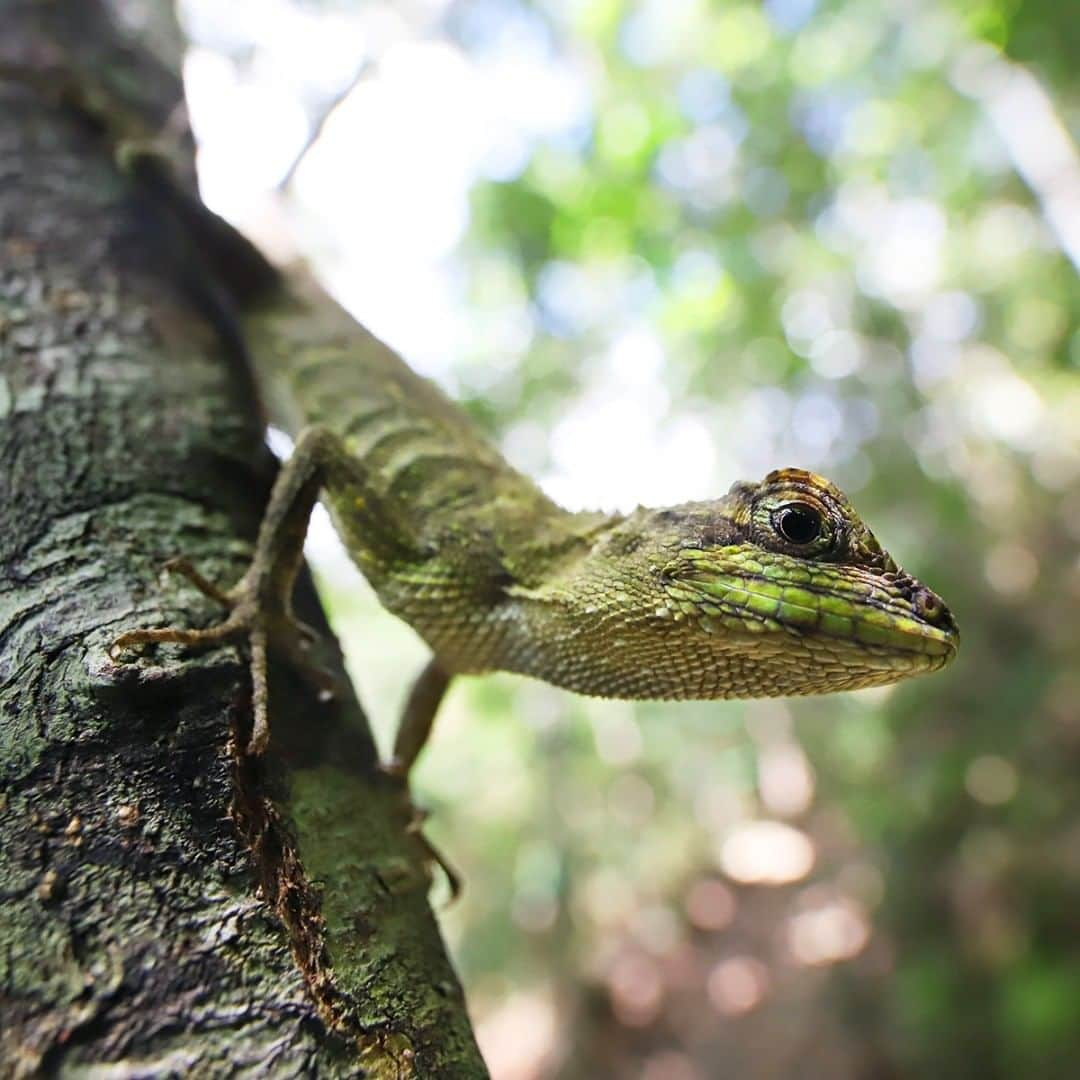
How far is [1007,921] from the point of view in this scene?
931 cm

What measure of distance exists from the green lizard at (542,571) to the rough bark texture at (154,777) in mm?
135

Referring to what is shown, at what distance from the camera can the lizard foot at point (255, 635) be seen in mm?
1921

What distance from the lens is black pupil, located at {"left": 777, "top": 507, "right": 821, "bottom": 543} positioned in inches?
96.6

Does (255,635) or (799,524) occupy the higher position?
(799,524)

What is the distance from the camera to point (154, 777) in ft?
5.56

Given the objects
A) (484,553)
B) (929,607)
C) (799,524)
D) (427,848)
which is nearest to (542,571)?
(484,553)

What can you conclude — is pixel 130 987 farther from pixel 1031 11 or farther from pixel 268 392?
pixel 1031 11

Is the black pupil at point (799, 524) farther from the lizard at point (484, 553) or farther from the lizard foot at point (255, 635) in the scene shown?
the lizard foot at point (255, 635)

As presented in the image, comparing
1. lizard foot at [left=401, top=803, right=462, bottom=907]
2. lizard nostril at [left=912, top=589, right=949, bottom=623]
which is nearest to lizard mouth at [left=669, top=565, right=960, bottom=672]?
lizard nostril at [left=912, top=589, right=949, bottom=623]

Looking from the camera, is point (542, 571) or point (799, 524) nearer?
point (799, 524)

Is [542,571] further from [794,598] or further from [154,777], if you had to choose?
[154,777]

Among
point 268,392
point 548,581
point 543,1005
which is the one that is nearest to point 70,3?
point 268,392

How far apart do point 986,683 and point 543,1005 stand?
8.23 m

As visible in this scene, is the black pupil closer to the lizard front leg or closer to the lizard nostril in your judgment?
the lizard nostril
